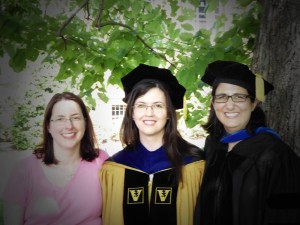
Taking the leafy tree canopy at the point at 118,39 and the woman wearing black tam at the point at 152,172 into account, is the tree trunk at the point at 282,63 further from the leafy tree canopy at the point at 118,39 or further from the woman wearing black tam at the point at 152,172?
the woman wearing black tam at the point at 152,172

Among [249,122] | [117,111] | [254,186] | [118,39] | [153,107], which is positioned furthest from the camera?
[117,111]

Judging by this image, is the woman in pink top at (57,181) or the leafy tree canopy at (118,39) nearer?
the woman in pink top at (57,181)

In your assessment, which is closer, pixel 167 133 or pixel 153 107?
pixel 153 107

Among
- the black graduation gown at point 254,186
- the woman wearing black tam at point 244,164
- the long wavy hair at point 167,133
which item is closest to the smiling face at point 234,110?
the woman wearing black tam at point 244,164

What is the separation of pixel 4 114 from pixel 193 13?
2242 millimetres

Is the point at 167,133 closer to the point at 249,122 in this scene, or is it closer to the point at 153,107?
the point at 153,107

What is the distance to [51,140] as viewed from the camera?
255cm

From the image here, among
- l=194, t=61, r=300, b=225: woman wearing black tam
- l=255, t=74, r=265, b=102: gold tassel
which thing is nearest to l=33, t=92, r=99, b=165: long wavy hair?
l=194, t=61, r=300, b=225: woman wearing black tam

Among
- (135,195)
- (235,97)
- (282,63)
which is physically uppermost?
(282,63)

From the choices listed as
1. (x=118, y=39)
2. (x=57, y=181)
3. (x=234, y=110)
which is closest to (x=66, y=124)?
(x=57, y=181)

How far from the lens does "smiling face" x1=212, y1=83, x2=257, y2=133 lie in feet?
7.48

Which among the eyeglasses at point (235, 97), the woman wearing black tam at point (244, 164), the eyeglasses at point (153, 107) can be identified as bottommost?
the woman wearing black tam at point (244, 164)

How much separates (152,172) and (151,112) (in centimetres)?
52

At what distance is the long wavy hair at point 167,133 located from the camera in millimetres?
2543
